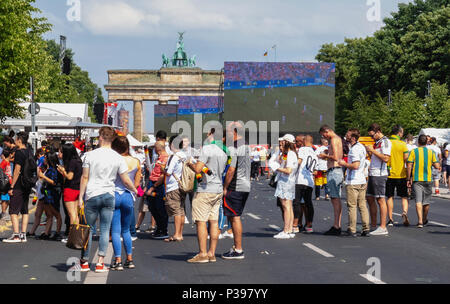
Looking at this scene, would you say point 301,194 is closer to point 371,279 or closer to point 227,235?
point 227,235

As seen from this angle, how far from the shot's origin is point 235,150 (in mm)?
9961

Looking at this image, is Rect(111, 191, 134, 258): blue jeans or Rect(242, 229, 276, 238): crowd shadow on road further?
Rect(242, 229, 276, 238): crowd shadow on road

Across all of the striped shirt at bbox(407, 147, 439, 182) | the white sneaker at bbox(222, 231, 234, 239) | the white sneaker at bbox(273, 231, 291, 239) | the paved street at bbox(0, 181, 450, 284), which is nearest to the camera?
the paved street at bbox(0, 181, 450, 284)

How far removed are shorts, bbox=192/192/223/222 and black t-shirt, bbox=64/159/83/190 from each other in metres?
2.88

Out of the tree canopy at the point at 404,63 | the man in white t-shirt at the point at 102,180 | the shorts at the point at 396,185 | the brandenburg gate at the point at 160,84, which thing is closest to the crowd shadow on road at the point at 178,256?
the man in white t-shirt at the point at 102,180

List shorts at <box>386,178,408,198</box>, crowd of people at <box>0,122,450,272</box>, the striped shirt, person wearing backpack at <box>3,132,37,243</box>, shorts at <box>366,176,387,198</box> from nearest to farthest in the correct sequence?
crowd of people at <box>0,122,450,272</box> < person wearing backpack at <box>3,132,37,243</box> < shorts at <box>366,176,387,198</box> < shorts at <box>386,178,408,198</box> < the striped shirt

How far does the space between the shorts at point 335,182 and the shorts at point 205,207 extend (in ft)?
13.2

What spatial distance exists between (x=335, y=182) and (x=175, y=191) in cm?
291

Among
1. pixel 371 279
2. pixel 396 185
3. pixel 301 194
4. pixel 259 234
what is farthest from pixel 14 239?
pixel 396 185

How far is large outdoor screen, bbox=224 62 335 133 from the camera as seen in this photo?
5638 centimetres

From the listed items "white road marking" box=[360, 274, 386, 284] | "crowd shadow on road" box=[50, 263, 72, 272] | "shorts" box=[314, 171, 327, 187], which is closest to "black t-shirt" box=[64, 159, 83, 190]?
"crowd shadow on road" box=[50, 263, 72, 272]

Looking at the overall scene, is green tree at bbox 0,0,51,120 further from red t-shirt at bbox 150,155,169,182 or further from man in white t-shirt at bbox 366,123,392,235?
man in white t-shirt at bbox 366,123,392,235

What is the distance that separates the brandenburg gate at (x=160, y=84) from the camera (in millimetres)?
111438

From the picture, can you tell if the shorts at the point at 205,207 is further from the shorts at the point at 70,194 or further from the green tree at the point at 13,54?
the green tree at the point at 13,54
